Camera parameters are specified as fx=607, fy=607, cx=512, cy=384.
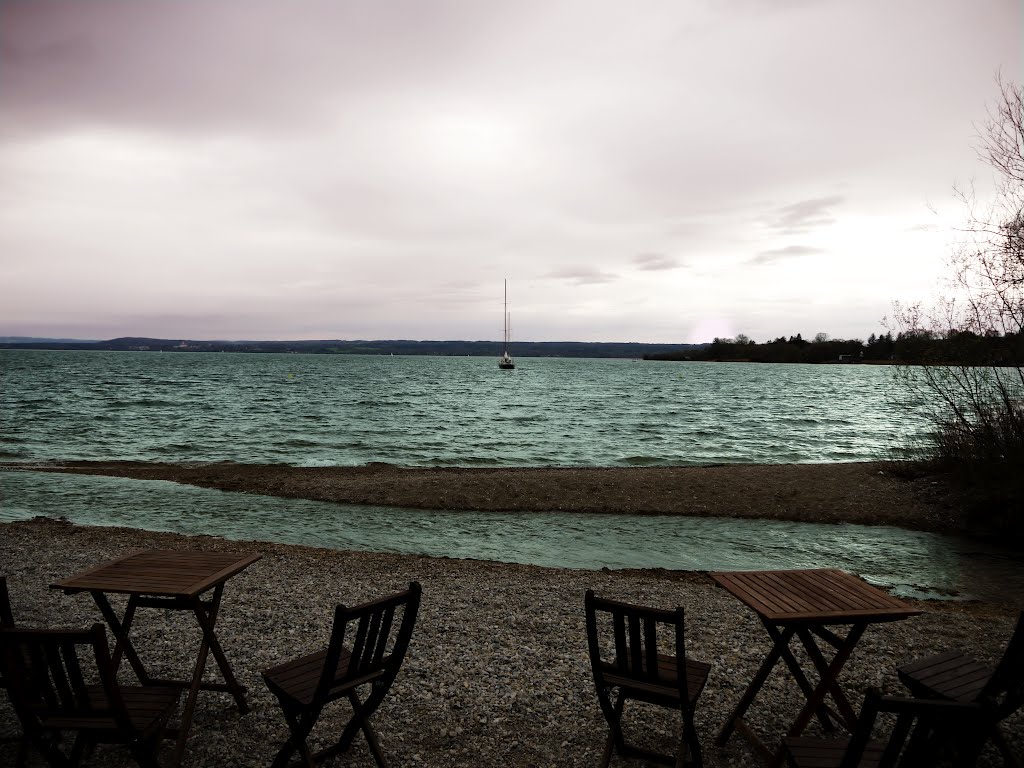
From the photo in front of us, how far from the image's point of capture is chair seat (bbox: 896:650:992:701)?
160 inches

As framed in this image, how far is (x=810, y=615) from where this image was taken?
4.04 meters

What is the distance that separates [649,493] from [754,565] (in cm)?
568

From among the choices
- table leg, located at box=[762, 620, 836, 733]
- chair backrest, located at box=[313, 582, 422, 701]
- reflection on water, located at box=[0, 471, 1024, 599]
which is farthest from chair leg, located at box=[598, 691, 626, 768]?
reflection on water, located at box=[0, 471, 1024, 599]

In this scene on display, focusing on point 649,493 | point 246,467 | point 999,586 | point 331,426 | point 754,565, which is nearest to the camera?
point 999,586

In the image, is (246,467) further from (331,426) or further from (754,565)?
(754,565)

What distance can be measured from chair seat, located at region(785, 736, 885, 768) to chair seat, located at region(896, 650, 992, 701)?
0.54 m

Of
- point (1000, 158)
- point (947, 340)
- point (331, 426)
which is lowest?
point (331, 426)

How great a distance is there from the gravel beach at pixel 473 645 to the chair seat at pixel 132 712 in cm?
65

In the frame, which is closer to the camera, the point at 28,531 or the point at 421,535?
the point at 28,531

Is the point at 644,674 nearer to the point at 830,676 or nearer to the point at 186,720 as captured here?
the point at 830,676

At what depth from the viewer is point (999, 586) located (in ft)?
34.0

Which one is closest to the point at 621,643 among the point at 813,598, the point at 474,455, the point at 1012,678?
the point at 813,598

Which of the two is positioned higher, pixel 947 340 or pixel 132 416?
pixel 947 340

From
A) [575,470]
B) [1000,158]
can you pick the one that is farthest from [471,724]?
[575,470]
